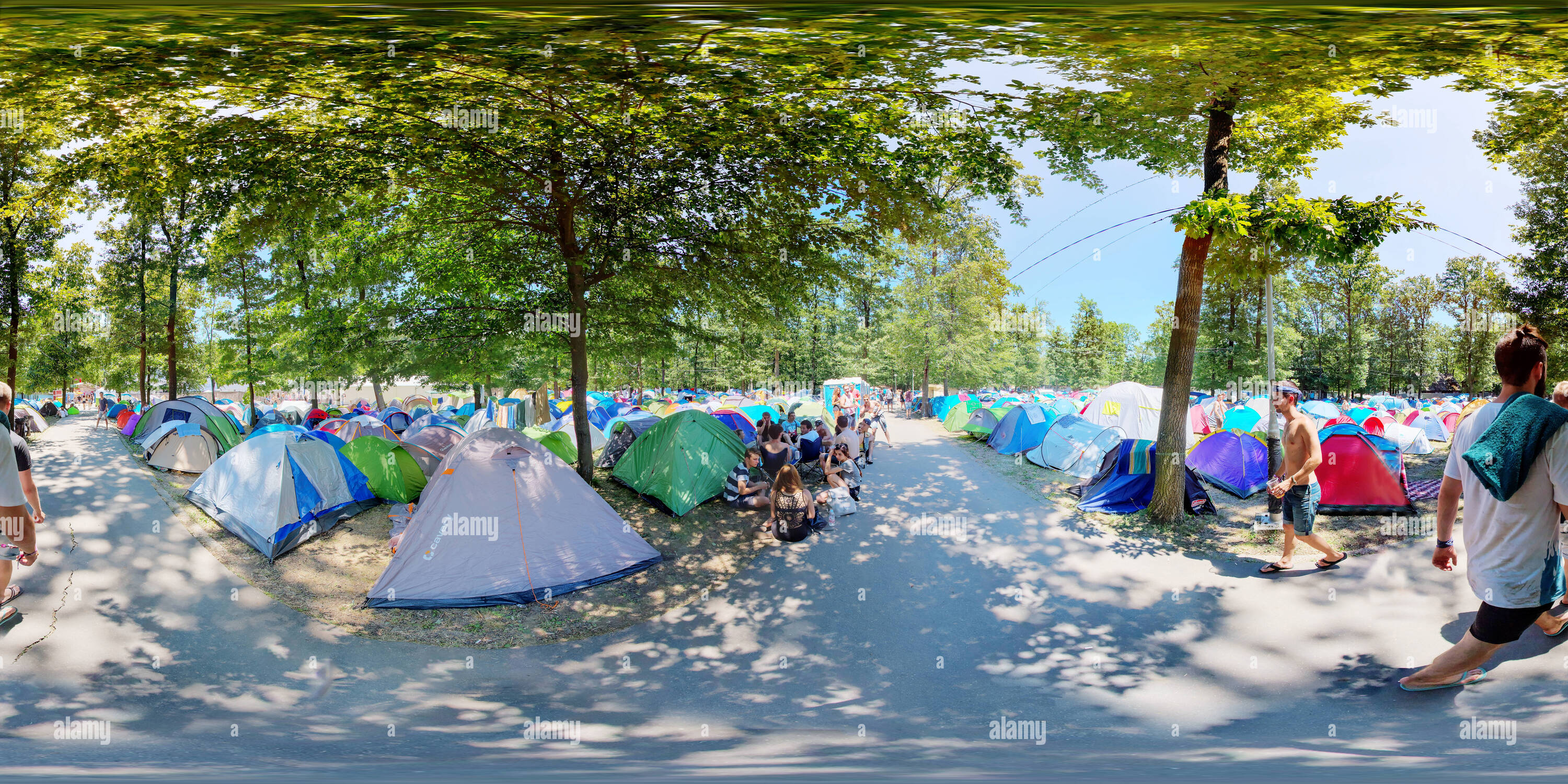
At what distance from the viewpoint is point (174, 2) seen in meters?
2.39

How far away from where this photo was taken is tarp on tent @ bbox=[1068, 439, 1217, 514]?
7.90 m

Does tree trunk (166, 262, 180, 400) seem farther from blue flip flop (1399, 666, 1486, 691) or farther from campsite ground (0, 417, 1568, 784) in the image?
blue flip flop (1399, 666, 1486, 691)

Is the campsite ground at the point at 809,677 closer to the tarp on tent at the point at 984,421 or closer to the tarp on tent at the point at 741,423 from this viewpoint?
the tarp on tent at the point at 741,423

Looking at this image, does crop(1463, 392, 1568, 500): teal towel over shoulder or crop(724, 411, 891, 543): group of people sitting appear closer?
crop(1463, 392, 1568, 500): teal towel over shoulder

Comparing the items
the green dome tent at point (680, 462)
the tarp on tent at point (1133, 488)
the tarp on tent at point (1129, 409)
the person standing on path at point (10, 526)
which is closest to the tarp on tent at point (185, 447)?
the person standing on path at point (10, 526)

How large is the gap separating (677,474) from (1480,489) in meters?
7.55

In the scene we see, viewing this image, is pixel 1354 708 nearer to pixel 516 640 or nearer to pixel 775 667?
pixel 775 667

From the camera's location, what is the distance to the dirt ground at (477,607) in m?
4.98

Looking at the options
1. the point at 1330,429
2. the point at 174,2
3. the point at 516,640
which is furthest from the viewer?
the point at 1330,429

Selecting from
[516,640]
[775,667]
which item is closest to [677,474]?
[516,640]

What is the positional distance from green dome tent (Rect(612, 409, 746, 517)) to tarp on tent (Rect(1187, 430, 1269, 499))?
283 inches

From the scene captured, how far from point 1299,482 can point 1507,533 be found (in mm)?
2756

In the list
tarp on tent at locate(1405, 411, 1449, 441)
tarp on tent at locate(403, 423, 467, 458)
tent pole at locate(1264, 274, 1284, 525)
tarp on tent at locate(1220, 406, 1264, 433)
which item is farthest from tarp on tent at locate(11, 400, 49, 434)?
tarp on tent at locate(1405, 411, 1449, 441)

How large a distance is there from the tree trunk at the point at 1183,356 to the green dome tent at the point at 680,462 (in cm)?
614
